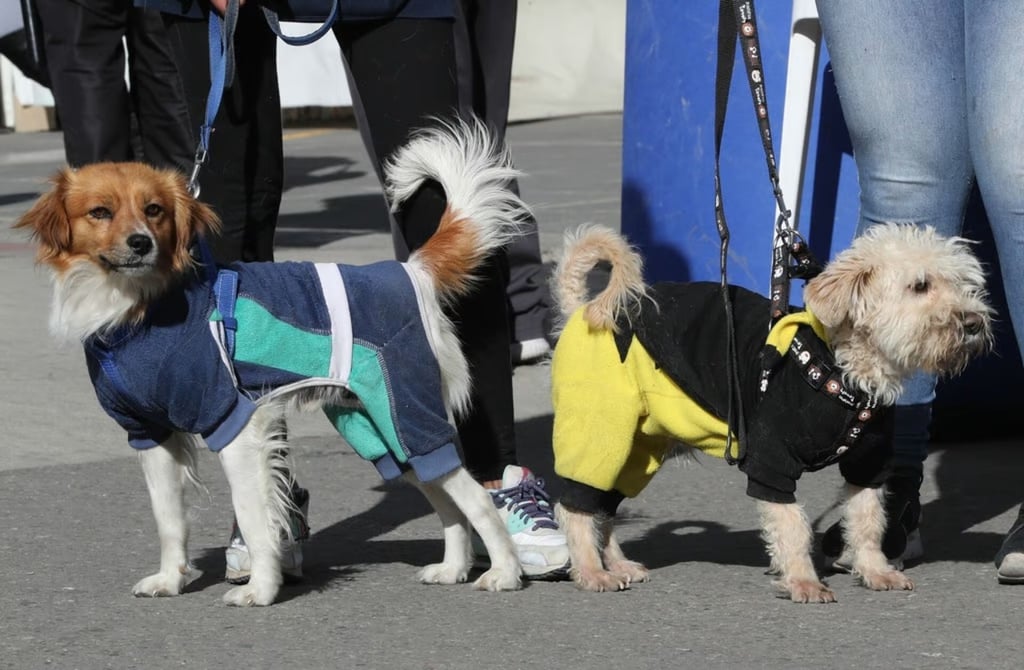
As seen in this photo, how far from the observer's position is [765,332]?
3.89 meters

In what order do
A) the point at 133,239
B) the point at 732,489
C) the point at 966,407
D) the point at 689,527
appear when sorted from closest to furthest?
1. the point at 133,239
2. the point at 689,527
3. the point at 732,489
4. the point at 966,407

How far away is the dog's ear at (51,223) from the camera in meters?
3.79

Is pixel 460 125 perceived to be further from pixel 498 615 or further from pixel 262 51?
pixel 498 615

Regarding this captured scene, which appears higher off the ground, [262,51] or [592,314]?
[262,51]

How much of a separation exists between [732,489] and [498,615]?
1425 mm

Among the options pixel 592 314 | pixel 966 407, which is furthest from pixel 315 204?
pixel 592 314

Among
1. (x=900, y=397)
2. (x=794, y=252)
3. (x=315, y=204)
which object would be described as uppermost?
(x=794, y=252)

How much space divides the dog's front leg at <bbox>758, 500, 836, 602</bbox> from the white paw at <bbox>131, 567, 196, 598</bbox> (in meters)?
1.40

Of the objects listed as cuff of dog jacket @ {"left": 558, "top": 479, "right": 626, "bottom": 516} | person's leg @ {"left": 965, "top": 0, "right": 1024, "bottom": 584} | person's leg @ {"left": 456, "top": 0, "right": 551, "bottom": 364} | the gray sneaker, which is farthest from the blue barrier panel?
the gray sneaker

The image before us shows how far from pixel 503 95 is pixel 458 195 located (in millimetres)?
2685

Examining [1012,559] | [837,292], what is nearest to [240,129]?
[837,292]

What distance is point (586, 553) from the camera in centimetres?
407

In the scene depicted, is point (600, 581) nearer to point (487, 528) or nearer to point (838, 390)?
point (487, 528)

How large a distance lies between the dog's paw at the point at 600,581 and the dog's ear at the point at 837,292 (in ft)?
2.64
